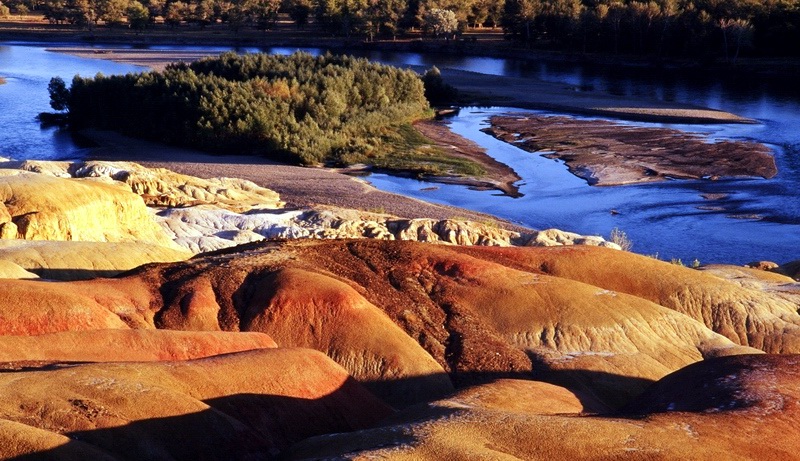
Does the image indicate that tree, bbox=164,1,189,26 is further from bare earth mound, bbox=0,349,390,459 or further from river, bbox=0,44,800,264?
bare earth mound, bbox=0,349,390,459

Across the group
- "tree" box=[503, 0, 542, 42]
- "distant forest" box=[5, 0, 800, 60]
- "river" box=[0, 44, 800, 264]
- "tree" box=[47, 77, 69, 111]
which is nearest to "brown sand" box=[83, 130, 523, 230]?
"river" box=[0, 44, 800, 264]

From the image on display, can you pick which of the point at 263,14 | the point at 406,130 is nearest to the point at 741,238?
the point at 406,130

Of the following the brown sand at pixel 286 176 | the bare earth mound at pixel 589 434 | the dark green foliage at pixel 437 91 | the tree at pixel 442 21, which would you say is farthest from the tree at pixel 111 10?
the bare earth mound at pixel 589 434

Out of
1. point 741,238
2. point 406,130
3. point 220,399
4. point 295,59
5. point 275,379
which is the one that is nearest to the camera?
point 220,399

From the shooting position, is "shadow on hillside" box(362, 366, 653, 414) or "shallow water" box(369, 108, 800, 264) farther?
"shallow water" box(369, 108, 800, 264)

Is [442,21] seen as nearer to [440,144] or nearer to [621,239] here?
[440,144]

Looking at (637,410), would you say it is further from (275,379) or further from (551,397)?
(275,379)
